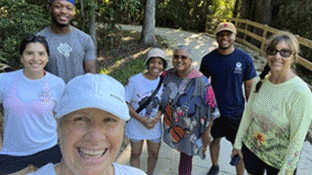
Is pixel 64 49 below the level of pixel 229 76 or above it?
above

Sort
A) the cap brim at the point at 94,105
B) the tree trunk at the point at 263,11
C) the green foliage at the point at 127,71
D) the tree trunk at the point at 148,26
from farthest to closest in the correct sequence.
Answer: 1. the tree trunk at the point at 263,11
2. the tree trunk at the point at 148,26
3. the green foliage at the point at 127,71
4. the cap brim at the point at 94,105

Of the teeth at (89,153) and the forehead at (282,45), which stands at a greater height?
the forehead at (282,45)

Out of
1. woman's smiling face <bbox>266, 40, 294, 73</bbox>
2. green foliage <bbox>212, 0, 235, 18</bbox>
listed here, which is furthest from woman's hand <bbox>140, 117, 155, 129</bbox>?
green foliage <bbox>212, 0, 235, 18</bbox>

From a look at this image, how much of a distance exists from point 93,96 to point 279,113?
173cm

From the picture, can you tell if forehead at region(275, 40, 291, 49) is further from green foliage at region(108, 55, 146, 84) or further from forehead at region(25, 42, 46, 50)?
green foliage at region(108, 55, 146, 84)

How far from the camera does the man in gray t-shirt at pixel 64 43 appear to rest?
2.72 meters

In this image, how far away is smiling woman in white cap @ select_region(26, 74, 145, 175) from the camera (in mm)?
1037

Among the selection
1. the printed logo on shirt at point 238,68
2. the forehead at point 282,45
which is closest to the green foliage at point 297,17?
the printed logo on shirt at point 238,68

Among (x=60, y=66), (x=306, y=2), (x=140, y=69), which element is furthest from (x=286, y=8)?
(x=60, y=66)

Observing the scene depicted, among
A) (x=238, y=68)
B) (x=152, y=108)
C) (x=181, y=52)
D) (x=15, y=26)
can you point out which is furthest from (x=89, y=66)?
(x=15, y=26)

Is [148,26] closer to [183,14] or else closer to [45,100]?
[183,14]

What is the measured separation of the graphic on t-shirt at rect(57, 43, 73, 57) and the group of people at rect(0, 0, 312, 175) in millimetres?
11

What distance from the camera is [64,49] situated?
275 cm

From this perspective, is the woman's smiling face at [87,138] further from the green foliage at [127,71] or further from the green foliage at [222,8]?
the green foliage at [222,8]
